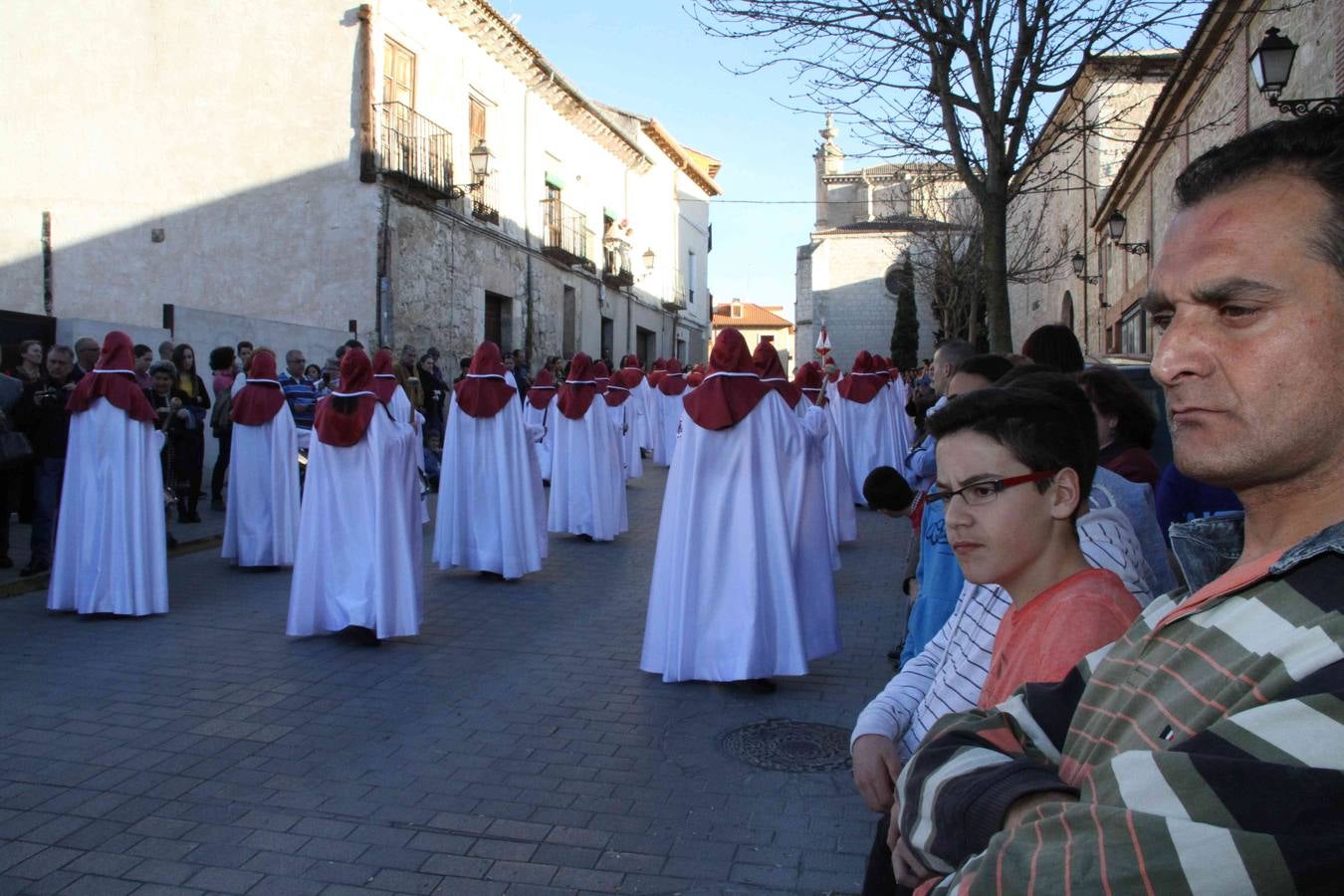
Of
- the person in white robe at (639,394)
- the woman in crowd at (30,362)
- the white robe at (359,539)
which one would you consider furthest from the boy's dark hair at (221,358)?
the person in white robe at (639,394)

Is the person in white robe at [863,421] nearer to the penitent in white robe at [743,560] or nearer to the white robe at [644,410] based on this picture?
the white robe at [644,410]

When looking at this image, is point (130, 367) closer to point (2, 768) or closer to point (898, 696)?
point (2, 768)

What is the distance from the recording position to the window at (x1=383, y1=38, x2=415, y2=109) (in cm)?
1905

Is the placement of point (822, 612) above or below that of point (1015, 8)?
below

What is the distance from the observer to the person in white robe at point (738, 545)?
6.23 m

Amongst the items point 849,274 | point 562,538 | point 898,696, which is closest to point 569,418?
point 562,538

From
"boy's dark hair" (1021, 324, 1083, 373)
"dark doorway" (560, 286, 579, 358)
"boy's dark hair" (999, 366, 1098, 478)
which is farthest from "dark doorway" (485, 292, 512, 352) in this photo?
"boy's dark hair" (999, 366, 1098, 478)

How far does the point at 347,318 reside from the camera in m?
19.0

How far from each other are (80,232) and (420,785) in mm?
19631

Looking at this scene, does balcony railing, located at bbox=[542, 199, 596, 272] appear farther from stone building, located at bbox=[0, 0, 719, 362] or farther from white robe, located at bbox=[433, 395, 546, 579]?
white robe, located at bbox=[433, 395, 546, 579]

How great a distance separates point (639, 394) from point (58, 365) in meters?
14.5

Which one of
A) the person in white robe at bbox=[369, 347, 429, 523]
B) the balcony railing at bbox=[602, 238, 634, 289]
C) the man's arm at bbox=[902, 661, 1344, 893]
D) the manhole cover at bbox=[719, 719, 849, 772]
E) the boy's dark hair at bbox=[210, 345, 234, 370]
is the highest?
the balcony railing at bbox=[602, 238, 634, 289]

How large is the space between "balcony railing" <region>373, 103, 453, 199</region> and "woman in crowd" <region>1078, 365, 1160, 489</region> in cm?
1677

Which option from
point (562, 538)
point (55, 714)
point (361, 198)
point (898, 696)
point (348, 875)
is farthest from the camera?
point (361, 198)
